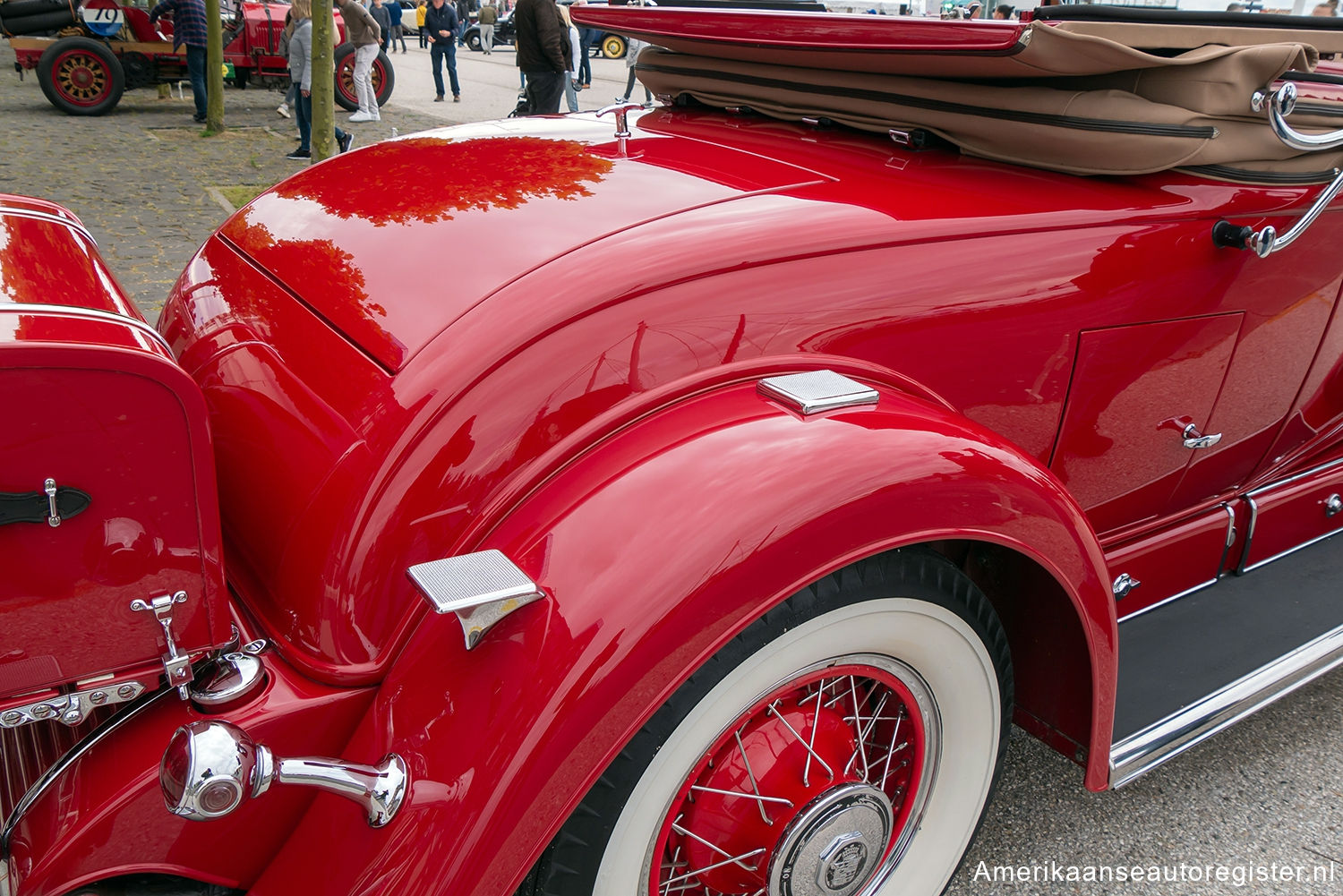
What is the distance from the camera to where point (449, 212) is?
1721mm

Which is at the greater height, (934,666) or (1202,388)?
(1202,388)

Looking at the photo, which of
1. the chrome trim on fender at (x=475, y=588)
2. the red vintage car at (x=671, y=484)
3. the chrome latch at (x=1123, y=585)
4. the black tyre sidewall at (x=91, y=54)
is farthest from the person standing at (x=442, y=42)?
the chrome trim on fender at (x=475, y=588)

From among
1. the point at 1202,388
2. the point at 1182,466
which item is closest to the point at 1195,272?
the point at 1202,388

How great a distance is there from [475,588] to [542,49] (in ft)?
28.5

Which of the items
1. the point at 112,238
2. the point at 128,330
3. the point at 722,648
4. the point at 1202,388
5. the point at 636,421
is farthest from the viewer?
the point at 112,238

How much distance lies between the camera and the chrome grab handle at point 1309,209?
171 cm

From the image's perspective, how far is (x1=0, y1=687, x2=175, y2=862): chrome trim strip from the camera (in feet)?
4.07

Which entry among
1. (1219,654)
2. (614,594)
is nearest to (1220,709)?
(1219,654)

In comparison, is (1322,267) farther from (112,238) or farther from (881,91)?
(112,238)

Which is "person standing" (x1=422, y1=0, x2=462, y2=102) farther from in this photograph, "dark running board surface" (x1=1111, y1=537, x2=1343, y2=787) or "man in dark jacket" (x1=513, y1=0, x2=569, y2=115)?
"dark running board surface" (x1=1111, y1=537, x2=1343, y2=787)

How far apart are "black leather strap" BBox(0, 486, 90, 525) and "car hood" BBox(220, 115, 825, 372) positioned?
45 cm

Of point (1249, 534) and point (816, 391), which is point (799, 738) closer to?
point (816, 391)

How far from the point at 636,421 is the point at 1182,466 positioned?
1.43 m

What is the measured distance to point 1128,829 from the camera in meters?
2.06
